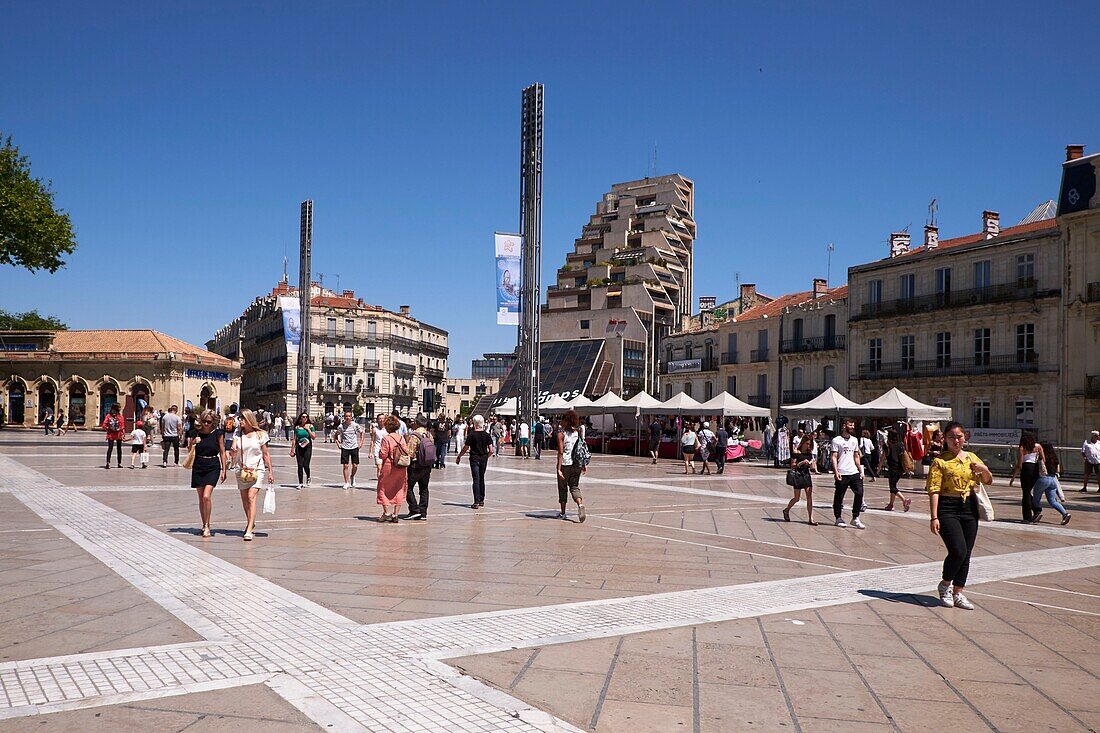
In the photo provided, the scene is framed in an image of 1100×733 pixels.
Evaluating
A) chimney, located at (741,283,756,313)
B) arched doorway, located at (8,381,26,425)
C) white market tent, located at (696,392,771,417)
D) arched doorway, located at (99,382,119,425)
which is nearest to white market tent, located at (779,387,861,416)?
white market tent, located at (696,392,771,417)

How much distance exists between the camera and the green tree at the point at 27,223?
103 feet

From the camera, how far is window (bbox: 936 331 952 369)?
36469 millimetres

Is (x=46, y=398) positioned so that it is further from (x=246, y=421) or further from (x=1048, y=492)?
(x=1048, y=492)

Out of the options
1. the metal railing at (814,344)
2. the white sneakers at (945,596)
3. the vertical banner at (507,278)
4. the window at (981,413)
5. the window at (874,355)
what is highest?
the vertical banner at (507,278)

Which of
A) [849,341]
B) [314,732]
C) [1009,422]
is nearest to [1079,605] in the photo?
[314,732]

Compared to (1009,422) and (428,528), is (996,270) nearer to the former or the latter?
(1009,422)

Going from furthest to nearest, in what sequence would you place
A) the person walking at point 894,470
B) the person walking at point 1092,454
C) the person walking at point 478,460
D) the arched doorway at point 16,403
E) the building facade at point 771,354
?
the arched doorway at point 16,403
the building facade at point 771,354
the person walking at point 1092,454
the person walking at point 894,470
the person walking at point 478,460

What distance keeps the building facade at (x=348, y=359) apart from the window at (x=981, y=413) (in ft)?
153

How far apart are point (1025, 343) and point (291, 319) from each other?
3082cm

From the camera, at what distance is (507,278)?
30469mm

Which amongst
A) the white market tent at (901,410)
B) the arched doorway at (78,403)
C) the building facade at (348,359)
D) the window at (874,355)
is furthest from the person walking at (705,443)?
the building facade at (348,359)

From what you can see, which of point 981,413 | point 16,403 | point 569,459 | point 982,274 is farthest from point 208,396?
point 569,459

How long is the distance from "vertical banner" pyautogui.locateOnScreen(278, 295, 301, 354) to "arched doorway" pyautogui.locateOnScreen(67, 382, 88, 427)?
22.5m

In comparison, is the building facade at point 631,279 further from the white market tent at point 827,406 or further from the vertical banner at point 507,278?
the white market tent at point 827,406
